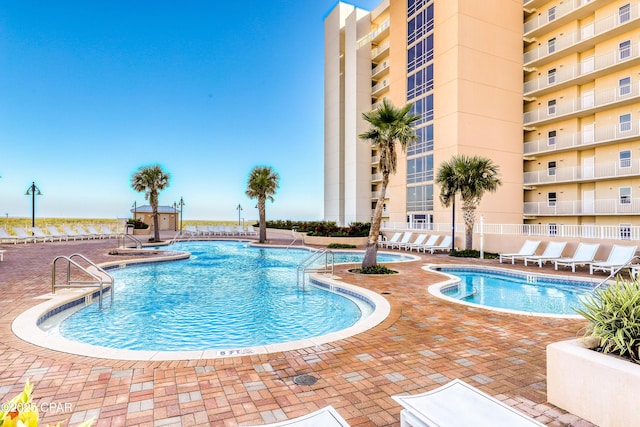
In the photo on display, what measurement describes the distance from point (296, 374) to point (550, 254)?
13496 millimetres

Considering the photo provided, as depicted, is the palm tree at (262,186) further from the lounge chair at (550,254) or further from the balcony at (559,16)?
the balcony at (559,16)

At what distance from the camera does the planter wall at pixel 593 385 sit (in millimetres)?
2533

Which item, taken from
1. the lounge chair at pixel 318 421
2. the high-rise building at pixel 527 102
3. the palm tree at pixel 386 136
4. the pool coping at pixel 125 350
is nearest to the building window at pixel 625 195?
the high-rise building at pixel 527 102

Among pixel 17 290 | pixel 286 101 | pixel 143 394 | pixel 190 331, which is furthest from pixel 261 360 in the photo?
pixel 286 101

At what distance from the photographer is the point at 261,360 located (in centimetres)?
414

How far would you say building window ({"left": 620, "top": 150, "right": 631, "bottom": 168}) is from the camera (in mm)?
18641

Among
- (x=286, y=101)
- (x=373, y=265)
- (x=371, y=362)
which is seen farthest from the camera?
(x=286, y=101)

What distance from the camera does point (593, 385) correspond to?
2770 mm

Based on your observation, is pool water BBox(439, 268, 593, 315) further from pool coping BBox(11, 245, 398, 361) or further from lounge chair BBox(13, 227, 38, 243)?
lounge chair BBox(13, 227, 38, 243)

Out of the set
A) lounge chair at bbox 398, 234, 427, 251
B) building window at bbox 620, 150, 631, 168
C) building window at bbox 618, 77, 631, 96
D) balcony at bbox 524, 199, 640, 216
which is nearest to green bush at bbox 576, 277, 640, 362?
lounge chair at bbox 398, 234, 427, 251

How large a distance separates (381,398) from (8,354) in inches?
181

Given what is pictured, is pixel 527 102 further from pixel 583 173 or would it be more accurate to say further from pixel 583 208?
pixel 583 208

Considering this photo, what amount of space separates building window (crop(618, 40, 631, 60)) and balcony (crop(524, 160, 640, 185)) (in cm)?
611

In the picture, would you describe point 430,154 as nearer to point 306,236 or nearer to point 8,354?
point 306,236
